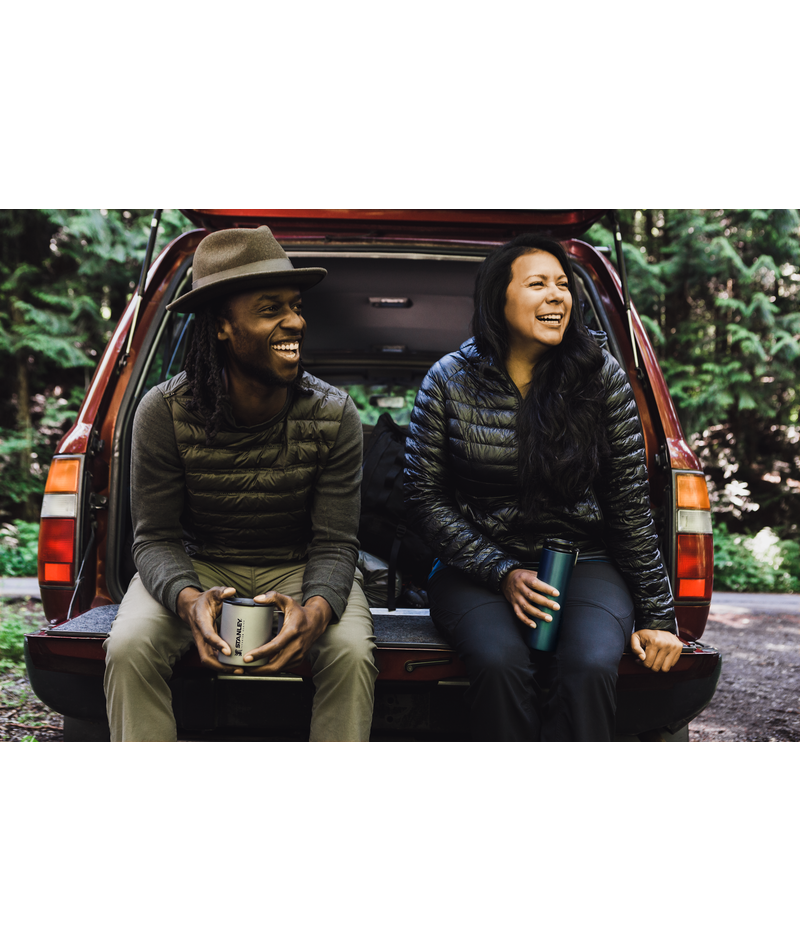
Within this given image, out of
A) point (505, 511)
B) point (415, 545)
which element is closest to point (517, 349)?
point (505, 511)

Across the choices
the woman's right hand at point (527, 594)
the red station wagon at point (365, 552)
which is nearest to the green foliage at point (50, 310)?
the red station wagon at point (365, 552)

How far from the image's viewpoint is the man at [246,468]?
6.58 ft

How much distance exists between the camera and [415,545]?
9.06 feet

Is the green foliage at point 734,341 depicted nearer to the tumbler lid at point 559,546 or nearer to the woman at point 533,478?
the woman at point 533,478

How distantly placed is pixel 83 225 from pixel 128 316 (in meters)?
5.75

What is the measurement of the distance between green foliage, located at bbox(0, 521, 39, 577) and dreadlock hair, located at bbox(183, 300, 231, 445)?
A: 4791 mm

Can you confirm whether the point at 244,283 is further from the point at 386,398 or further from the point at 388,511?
the point at 386,398

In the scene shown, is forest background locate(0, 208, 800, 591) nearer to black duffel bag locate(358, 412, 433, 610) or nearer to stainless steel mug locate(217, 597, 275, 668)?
black duffel bag locate(358, 412, 433, 610)

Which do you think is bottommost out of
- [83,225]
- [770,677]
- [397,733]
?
[770,677]

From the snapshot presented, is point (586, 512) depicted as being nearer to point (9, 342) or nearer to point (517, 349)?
point (517, 349)

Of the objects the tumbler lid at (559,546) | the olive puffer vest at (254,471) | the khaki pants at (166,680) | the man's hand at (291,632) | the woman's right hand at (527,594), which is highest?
the olive puffer vest at (254,471)

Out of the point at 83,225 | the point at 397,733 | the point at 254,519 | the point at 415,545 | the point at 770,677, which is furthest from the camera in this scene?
the point at 83,225

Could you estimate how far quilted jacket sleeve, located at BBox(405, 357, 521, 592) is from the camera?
210 cm

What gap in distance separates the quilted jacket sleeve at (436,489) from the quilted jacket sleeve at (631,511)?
316 mm
